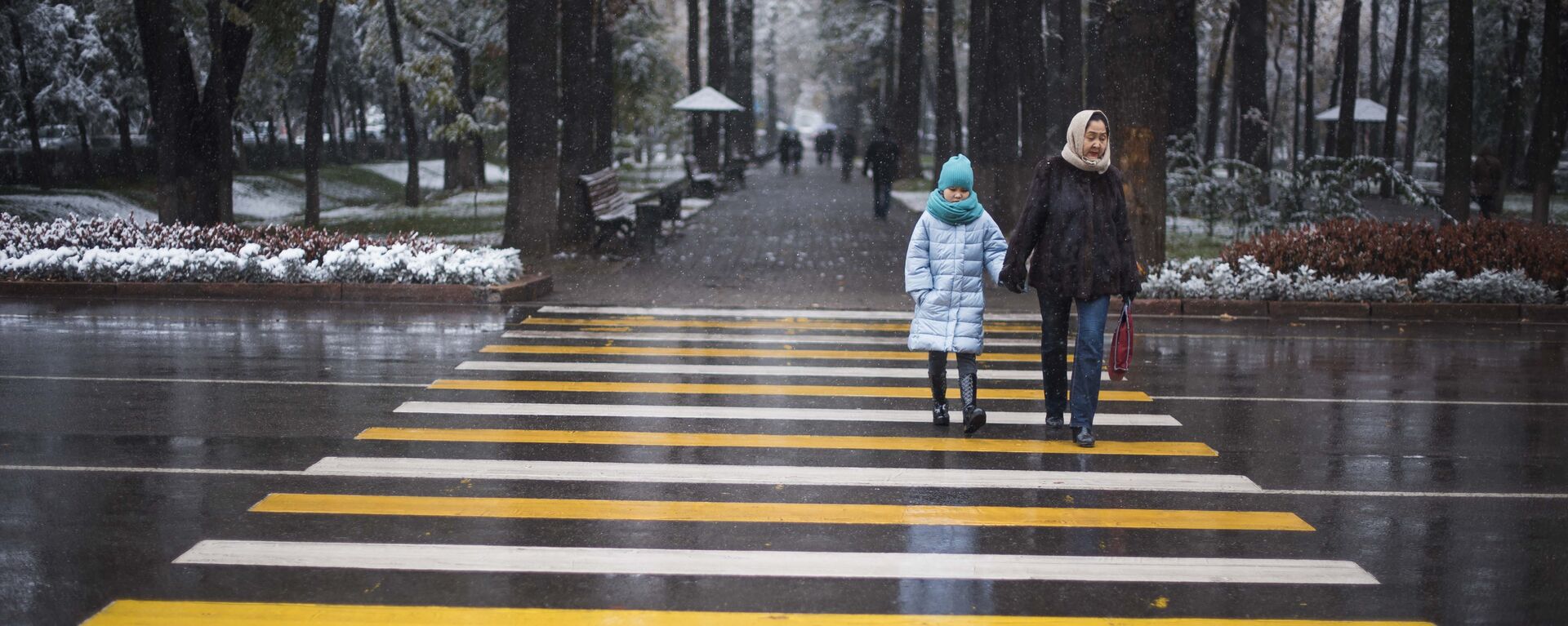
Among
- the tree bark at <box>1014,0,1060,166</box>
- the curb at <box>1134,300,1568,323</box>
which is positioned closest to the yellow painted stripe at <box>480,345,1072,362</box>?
the curb at <box>1134,300,1568,323</box>

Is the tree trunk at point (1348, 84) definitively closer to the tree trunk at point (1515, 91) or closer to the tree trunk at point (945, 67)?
the tree trunk at point (1515, 91)

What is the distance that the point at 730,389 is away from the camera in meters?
10.2

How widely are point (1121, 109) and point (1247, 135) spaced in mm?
15822

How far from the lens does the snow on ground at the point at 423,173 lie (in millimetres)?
52656

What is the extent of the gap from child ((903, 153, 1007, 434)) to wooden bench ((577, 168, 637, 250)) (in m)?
12.1

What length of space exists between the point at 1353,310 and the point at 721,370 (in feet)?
25.1

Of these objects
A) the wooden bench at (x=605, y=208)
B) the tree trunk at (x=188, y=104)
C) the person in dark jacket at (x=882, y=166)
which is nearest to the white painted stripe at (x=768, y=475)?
the wooden bench at (x=605, y=208)

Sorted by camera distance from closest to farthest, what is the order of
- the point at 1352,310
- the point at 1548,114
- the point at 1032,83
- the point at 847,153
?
the point at 1352,310 → the point at 1032,83 → the point at 1548,114 → the point at 847,153

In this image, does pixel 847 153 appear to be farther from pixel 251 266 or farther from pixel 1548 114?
pixel 251 266

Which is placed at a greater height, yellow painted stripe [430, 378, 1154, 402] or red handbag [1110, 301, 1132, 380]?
red handbag [1110, 301, 1132, 380]

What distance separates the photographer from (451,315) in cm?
1416

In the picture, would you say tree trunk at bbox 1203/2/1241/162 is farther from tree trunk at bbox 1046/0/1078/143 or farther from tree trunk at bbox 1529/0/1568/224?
tree trunk at bbox 1529/0/1568/224

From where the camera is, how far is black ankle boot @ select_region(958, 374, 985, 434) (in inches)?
335

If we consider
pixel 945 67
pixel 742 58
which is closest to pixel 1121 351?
pixel 945 67
